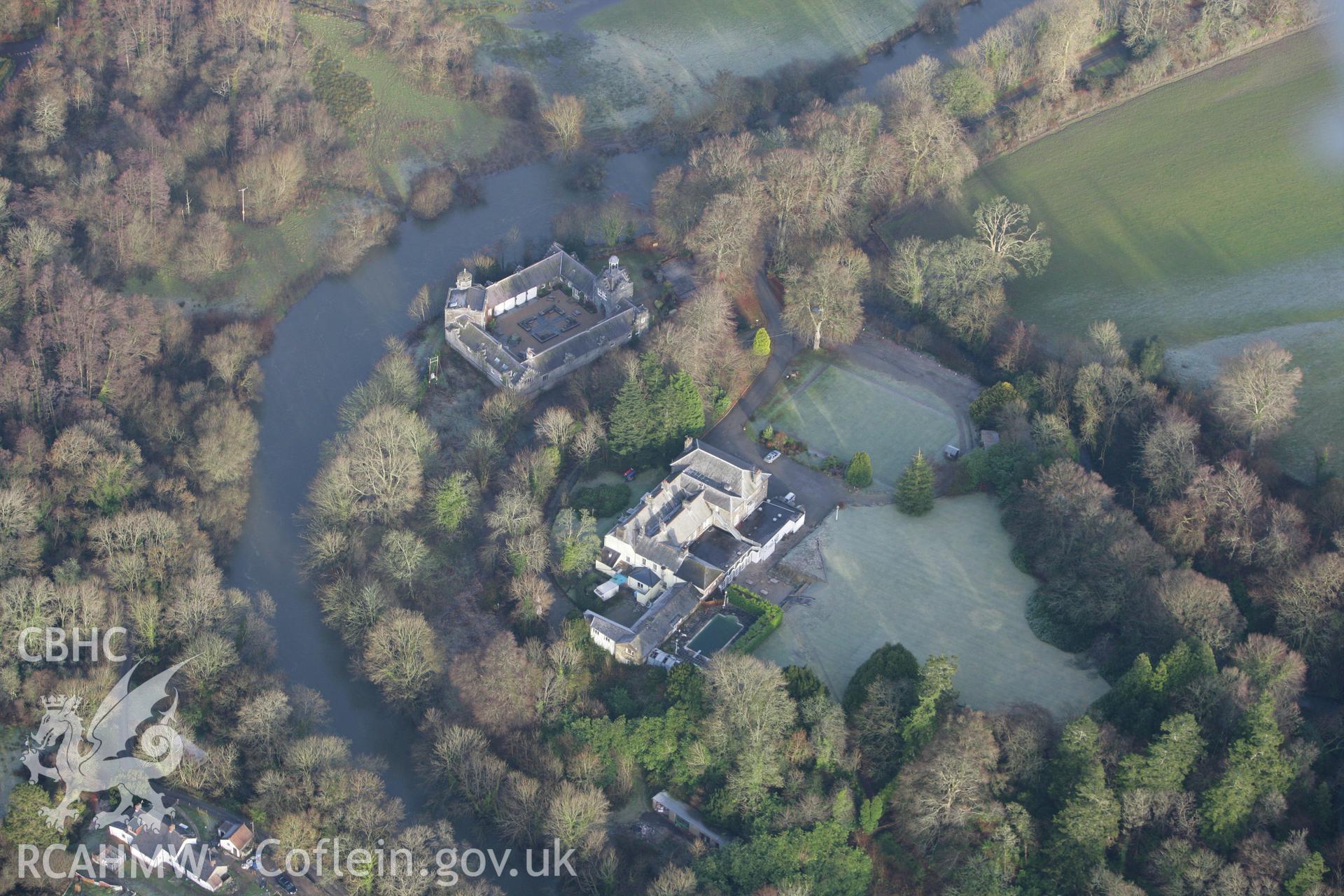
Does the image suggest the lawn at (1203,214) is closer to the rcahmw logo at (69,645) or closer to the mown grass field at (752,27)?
the mown grass field at (752,27)

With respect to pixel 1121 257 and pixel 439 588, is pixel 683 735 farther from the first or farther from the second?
pixel 1121 257

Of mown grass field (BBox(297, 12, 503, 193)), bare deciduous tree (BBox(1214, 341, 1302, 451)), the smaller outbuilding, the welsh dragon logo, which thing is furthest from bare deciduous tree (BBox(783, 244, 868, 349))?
the smaller outbuilding

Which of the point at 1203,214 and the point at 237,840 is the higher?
the point at 1203,214

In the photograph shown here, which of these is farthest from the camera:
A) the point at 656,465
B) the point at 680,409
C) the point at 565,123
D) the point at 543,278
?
the point at 565,123

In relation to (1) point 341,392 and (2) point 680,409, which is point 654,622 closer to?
(2) point 680,409

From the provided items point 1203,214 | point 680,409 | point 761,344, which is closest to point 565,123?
point 761,344

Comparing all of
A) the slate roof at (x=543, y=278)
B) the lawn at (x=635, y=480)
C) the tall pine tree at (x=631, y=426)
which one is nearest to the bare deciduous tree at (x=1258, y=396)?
the lawn at (x=635, y=480)
